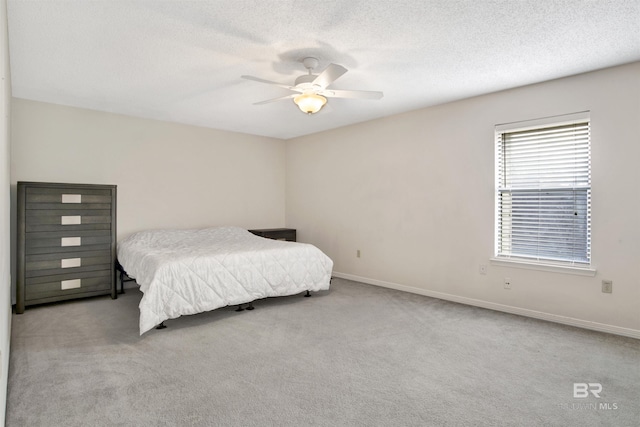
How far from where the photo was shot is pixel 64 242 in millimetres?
3881

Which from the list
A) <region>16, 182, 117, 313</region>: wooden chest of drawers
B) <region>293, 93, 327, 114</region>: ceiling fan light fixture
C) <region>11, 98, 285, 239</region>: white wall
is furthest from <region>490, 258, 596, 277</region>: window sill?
<region>16, 182, 117, 313</region>: wooden chest of drawers

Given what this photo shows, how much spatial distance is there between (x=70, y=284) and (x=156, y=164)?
182cm

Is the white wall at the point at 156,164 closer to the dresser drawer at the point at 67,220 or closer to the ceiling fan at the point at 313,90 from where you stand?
the dresser drawer at the point at 67,220

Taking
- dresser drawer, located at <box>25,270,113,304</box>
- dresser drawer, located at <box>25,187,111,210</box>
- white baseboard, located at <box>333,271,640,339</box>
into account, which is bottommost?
white baseboard, located at <box>333,271,640,339</box>

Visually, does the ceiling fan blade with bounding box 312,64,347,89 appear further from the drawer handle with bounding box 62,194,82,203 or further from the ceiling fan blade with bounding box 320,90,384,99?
the drawer handle with bounding box 62,194,82,203

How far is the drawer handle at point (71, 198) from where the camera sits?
12.7 ft

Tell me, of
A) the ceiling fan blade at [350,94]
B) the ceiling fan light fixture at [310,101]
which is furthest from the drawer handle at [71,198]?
the ceiling fan blade at [350,94]

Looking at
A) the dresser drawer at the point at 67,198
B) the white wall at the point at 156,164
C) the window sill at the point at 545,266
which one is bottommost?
the window sill at the point at 545,266

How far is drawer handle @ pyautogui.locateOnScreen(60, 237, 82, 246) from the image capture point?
12.7 feet

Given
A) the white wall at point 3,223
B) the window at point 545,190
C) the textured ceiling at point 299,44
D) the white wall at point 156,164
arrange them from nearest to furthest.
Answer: the white wall at point 3,223
the textured ceiling at point 299,44
the window at point 545,190
the white wall at point 156,164

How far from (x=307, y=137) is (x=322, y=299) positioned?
2.91m

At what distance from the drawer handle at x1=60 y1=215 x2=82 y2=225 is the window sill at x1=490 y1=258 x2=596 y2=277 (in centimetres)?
447

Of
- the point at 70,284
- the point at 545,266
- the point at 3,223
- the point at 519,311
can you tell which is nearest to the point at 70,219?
the point at 70,284

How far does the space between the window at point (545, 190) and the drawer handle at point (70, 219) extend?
178 inches
